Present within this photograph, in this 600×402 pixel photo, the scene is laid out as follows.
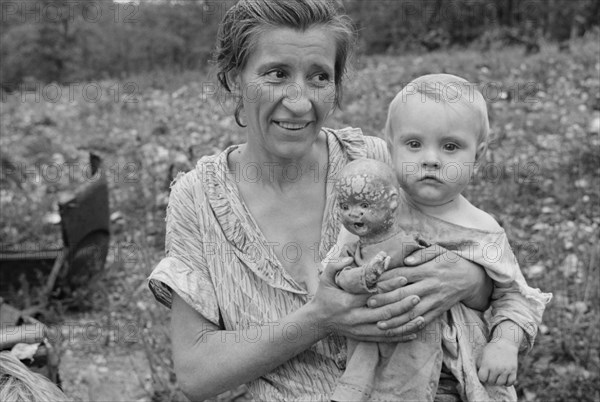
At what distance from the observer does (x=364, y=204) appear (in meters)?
1.67

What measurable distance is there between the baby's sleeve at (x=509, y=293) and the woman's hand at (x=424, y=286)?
0.19 ft

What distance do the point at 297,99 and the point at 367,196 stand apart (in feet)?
1.35

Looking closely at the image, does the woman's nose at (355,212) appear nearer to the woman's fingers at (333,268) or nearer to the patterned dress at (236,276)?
the woman's fingers at (333,268)

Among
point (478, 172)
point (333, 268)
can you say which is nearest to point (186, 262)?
point (333, 268)

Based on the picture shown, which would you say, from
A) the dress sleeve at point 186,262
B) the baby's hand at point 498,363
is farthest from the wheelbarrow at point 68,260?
the baby's hand at point 498,363

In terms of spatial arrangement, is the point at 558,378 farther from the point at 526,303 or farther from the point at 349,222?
the point at 349,222

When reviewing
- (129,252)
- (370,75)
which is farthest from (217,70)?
(370,75)

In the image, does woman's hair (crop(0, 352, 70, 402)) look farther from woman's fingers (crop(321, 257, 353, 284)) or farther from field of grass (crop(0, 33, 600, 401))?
field of grass (crop(0, 33, 600, 401))

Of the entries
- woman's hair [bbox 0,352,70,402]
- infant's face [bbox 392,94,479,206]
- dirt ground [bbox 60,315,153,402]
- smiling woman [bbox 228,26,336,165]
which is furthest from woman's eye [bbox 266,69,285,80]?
dirt ground [bbox 60,315,153,402]

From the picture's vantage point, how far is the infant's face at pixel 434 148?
175 centimetres

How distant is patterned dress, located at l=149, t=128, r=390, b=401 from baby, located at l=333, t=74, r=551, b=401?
0.73 ft

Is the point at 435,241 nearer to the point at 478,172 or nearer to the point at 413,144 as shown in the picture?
the point at 413,144

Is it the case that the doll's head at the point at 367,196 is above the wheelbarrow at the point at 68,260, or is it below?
above

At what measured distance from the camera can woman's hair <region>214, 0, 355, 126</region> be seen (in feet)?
6.50
